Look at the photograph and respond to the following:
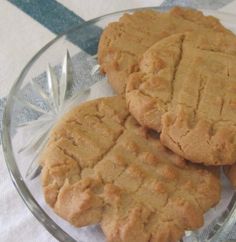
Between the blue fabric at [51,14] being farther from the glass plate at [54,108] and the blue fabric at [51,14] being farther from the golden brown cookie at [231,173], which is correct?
the golden brown cookie at [231,173]

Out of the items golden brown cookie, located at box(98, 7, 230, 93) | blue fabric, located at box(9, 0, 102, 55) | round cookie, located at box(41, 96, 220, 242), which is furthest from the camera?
blue fabric, located at box(9, 0, 102, 55)

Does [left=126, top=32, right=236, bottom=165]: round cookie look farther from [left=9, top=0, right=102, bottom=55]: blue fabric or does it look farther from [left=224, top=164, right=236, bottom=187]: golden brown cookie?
[left=9, top=0, right=102, bottom=55]: blue fabric

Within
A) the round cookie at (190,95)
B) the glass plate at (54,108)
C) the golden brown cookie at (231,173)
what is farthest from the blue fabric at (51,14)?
the golden brown cookie at (231,173)

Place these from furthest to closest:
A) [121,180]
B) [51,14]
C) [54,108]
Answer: [51,14], [54,108], [121,180]

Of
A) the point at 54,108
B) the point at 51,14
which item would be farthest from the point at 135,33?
the point at 51,14

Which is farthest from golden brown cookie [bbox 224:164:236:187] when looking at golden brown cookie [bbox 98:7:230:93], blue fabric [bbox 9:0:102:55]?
blue fabric [bbox 9:0:102:55]

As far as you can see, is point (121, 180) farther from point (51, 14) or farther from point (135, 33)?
point (51, 14)

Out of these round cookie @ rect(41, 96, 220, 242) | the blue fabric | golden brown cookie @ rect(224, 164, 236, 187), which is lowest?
golden brown cookie @ rect(224, 164, 236, 187)

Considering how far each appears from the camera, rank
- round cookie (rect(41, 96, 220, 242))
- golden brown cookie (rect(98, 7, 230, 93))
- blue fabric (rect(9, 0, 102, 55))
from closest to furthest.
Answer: round cookie (rect(41, 96, 220, 242)), golden brown cookie (rect(98, 7, 230, 93)), blue fabric (rect(9, 0, 102, 55))
